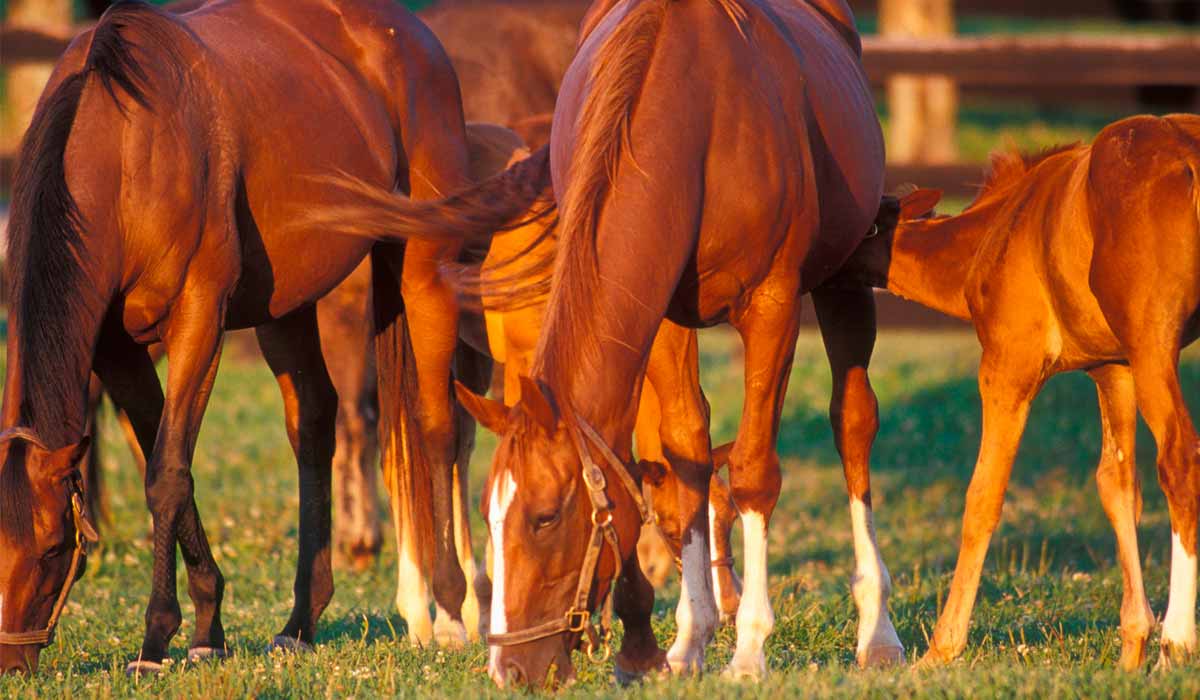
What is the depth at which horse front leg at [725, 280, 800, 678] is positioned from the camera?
4.84 metres

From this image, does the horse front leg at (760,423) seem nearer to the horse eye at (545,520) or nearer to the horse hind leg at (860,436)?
the horse hind leg at (860,436)

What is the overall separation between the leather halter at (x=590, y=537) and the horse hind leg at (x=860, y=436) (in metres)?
1.50

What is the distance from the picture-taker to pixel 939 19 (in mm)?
18562

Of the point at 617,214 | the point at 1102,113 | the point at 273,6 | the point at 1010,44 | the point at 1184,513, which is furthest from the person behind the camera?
the point at 1102,113

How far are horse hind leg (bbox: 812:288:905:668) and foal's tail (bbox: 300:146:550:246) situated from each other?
125 cm

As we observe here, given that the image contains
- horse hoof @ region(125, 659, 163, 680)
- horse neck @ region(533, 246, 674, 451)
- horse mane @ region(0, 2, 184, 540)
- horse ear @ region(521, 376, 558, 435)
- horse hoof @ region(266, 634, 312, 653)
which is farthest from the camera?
horse hoof @ region(266, 634, 312, 653)

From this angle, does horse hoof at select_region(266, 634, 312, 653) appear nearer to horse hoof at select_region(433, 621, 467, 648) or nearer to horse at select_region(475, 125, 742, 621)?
horse hoof at select_region(433, 621, 467, 648)

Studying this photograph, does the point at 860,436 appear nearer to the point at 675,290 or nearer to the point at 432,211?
the point at 675,290

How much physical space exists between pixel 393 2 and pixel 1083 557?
15.3ft

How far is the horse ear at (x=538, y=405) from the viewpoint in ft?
13.1

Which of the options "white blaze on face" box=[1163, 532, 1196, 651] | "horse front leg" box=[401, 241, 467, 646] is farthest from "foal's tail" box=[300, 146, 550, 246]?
"white blaze on face" box=[1163, 532, 1196, 651]

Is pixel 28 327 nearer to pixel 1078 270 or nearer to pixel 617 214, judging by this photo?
pixel 617 214

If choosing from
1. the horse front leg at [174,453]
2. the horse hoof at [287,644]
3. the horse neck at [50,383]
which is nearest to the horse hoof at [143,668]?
the horse front leg at [174,453]

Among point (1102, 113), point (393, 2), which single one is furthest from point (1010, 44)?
point (1102, 113)
